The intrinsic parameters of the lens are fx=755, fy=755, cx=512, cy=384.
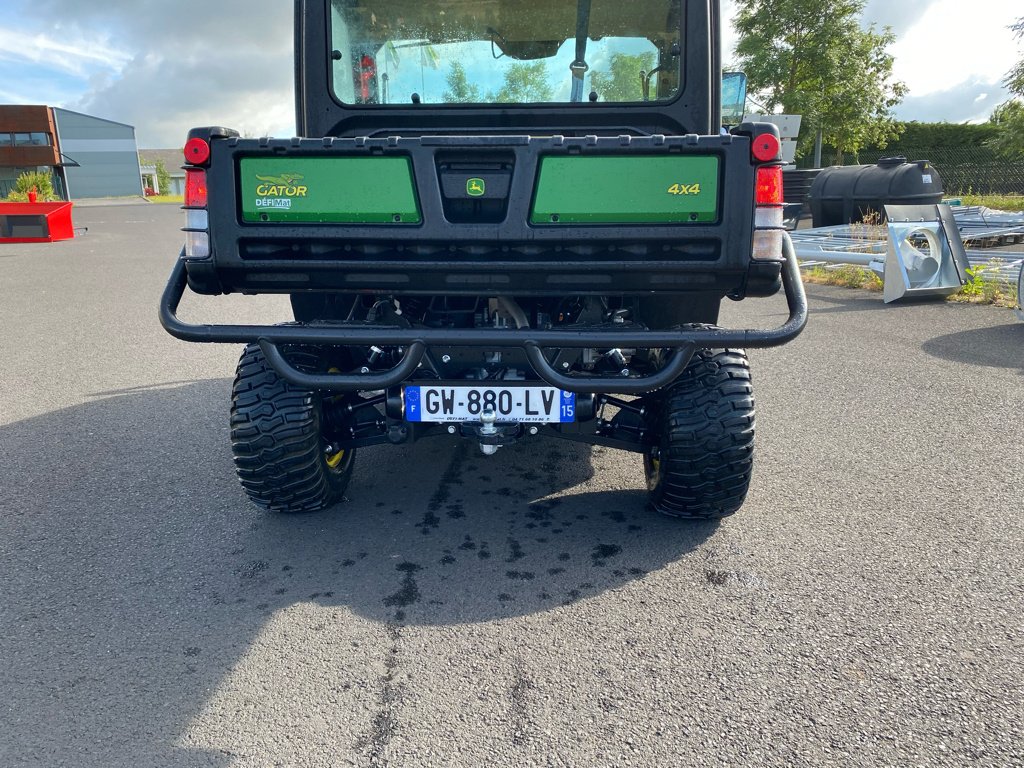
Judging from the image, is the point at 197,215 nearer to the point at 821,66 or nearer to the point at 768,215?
the point at 768,215

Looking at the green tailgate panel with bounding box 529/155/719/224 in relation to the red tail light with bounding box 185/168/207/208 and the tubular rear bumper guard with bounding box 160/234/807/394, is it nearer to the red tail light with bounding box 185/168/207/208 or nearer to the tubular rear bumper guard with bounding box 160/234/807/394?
the tubular rear bumper guard with bounding box 160/234/807/394

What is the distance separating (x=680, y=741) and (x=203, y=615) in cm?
176

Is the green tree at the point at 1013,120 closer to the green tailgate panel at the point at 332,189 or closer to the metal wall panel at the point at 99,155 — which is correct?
the green tailgate panel at the point at 332,189

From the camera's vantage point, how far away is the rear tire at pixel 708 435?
3262 millimetres

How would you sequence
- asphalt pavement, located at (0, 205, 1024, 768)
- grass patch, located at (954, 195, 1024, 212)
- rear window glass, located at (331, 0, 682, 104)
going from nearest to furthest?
asphalt pavement, located at (0, 205, 1024, 768) < rear window glass, located at (331, 0, 682, 104) < grass patch, located at (954, 195, 1024, 212)

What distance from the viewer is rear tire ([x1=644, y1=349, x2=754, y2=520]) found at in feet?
10.7

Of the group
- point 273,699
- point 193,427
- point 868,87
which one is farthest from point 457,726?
point 868,87

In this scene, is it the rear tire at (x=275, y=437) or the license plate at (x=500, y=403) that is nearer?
the license plate at (x=500, y=403)

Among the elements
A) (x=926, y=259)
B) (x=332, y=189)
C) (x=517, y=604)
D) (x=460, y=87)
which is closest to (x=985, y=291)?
(x=926, y=259)

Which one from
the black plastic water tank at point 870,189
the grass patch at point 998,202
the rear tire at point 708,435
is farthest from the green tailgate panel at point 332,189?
the grass patch at point 998,202

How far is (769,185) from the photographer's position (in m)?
2.88

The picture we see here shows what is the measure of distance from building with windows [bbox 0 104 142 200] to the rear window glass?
214 feet

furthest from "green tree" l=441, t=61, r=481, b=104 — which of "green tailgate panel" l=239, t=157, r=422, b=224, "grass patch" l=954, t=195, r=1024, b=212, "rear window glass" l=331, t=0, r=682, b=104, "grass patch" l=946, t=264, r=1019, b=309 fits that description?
"grass patch" l=954, t=195, r=1024, b=212

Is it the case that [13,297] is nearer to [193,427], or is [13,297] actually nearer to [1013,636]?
[193,427]
